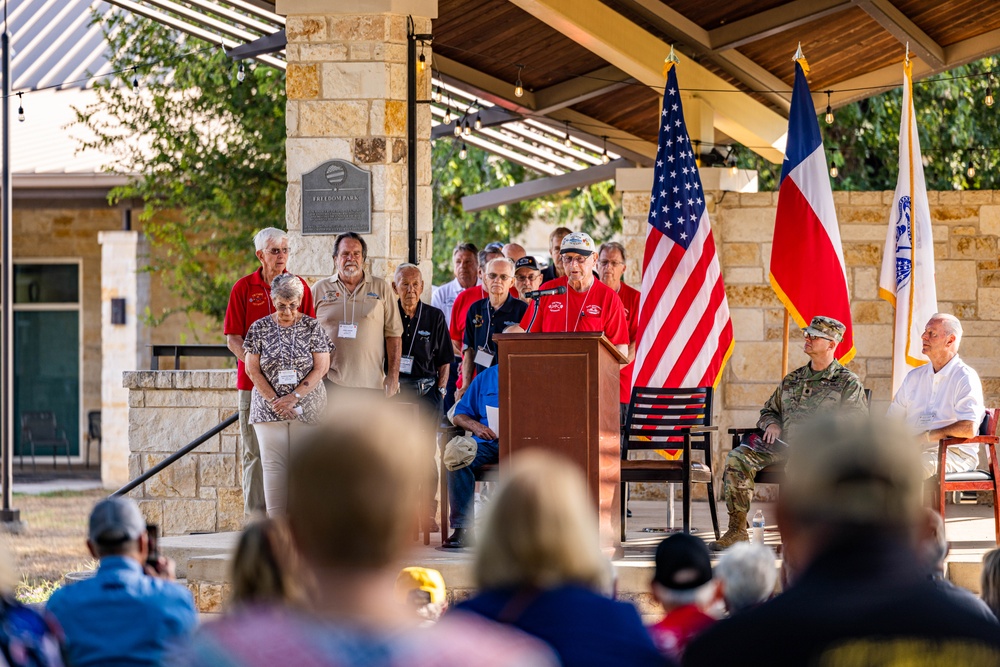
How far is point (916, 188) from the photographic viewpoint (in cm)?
900

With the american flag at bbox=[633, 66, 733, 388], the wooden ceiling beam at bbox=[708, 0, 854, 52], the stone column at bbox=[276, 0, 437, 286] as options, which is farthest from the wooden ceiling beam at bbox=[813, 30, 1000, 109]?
the stone column at bbox=[276, 0, 437, 286]

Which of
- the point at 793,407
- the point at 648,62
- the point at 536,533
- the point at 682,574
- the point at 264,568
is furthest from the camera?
the point at 648,62

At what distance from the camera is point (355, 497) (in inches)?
64.6

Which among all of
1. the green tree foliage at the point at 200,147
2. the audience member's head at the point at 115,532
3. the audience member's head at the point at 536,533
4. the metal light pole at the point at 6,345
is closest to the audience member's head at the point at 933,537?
the audience member's head at the point at 536,533

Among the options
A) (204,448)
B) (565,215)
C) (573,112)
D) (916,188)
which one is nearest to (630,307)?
(916,188)

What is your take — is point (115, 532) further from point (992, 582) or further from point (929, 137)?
point (929, 137)

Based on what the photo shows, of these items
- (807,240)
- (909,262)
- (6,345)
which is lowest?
(6,345)

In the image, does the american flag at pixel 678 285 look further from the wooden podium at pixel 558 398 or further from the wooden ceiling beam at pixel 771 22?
the wooden podium at pixel 558 398

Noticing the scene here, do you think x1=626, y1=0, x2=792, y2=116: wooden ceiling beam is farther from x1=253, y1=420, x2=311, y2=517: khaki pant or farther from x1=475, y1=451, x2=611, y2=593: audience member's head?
x1=475, y1=451, x2=611, y2=593: audience member's head

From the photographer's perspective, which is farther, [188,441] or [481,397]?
[188,441]

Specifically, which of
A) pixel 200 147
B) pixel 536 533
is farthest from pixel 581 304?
pixel 200 147

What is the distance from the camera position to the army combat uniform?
7.28 meters

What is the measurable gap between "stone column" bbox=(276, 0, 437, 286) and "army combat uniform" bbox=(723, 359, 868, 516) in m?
2.38

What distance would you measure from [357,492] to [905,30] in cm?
969
